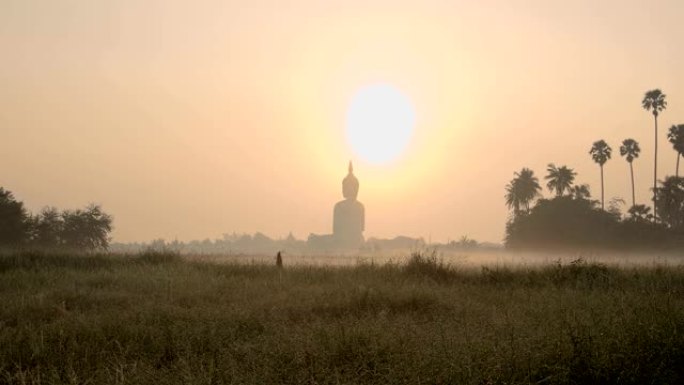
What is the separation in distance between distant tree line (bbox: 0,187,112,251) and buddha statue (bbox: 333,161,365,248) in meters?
58.4

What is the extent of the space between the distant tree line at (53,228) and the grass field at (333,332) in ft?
102

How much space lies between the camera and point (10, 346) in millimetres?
6863

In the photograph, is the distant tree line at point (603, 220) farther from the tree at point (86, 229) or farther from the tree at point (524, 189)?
the tree at point (86, 229)

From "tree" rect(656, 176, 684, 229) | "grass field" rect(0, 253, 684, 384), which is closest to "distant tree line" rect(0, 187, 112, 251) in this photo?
"grass field" rect(0, 253, 684, 384)

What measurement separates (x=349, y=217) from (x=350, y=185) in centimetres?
634

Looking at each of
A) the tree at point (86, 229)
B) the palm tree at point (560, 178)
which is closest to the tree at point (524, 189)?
the palm tree at point (560, 178)

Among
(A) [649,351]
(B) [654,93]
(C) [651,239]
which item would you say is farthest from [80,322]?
(B) [654,93]

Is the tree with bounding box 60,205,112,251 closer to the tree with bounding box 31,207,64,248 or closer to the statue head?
the tree with bounding box 31,207,64,248

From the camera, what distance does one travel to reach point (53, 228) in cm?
4669

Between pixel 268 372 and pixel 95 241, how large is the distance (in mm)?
49632

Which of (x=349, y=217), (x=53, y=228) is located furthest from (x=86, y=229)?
(x=349, y=217)

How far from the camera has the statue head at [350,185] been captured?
10431 centimetres

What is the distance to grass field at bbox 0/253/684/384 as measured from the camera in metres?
5.17

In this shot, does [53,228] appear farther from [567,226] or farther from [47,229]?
[567,226]
